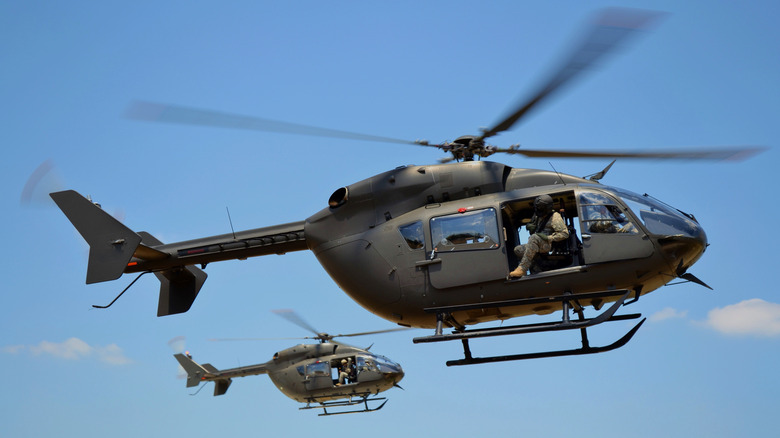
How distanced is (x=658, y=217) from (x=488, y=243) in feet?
7.36

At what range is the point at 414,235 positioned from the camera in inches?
435

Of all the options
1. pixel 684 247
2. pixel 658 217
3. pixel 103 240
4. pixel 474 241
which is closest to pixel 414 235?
pixel 474 241

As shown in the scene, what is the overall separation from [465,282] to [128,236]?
612 cm

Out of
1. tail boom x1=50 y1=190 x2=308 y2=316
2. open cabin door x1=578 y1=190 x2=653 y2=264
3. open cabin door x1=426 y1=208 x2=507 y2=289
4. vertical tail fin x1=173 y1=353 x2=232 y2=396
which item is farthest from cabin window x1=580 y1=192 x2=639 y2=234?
vertical tail fin x1=173 y1=353 x2=232 y2=396

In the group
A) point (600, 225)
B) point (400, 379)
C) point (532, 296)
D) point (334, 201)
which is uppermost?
point (334, 201)

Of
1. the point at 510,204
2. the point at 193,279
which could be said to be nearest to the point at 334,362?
the point at 193,279

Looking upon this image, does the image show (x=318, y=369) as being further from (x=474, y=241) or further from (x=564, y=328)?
(x=564, y=328)

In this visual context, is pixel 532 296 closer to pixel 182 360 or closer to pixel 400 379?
pixel 400 379

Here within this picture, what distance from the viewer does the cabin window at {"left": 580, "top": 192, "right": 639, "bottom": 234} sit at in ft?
33.1

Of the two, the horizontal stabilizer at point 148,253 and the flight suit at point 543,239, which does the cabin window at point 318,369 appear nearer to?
the horizontal stabilizer at point 148,253

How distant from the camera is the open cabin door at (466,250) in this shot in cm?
1043

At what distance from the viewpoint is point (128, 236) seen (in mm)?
13258

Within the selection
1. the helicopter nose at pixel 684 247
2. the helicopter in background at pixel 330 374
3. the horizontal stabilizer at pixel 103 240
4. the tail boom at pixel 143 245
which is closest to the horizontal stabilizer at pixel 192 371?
the helicopter in background at pixel 330 374

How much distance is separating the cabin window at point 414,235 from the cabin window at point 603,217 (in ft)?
7.33
